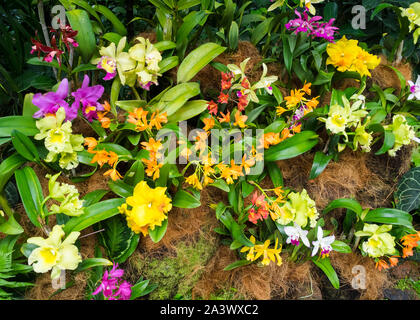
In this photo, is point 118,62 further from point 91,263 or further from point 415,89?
point 415,89

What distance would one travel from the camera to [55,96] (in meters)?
1.23

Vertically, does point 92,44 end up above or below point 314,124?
above

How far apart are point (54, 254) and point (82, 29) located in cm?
88

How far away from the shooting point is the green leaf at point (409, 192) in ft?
5.03

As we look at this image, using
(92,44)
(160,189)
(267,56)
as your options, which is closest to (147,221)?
(160,189)

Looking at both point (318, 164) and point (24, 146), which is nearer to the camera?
point (24, 146)

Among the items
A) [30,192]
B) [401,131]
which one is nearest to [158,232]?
[30,192]

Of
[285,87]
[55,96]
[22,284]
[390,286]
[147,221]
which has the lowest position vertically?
[390,286]

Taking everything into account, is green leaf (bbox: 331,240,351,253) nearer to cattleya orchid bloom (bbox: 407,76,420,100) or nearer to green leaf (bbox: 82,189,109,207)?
cattleya orchid bloom (bbox: 407,76,420,100)

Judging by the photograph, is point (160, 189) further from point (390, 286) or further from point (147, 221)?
point (390, 286)

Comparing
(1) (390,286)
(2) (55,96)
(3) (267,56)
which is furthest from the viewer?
(3) (267,56)

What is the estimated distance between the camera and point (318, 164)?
1.45 m

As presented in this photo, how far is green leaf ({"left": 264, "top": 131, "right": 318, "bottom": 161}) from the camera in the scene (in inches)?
54.4

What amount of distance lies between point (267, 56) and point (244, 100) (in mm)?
550
